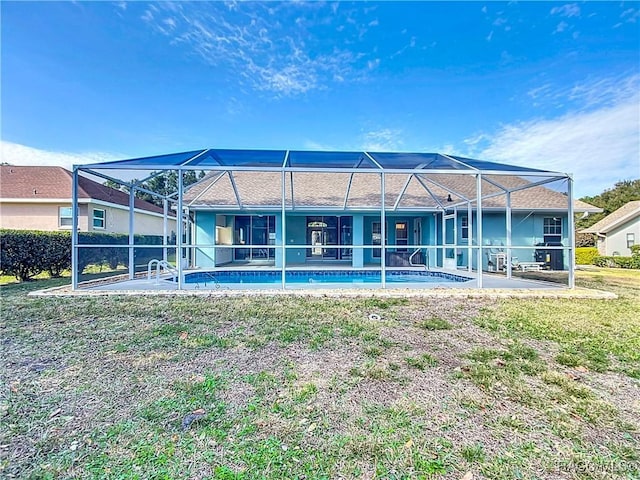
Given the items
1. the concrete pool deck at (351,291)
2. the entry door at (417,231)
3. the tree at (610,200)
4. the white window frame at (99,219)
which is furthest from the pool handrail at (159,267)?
the tree at (610,200)

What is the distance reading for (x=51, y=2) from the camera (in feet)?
30.8

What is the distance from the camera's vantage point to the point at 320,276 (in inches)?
501

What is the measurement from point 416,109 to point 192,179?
23707 mm

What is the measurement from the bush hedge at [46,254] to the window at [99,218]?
188 inches

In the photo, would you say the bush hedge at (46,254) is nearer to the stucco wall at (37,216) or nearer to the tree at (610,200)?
the stucco wall at (37,216)

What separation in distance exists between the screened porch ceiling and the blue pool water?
284 cm

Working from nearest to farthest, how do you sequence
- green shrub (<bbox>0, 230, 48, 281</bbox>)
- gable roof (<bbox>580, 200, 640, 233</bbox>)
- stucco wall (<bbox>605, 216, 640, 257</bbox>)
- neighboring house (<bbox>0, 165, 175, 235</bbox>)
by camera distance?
green shrub (<bbox>0, 230, 48, 281</bbox>), neighboring house (<bbox>0, 165, 175, 235</bbox>), gable roof (<bbox>580, 200, 640, 233</bbox>), stucco wall (<bbox>605, 216, 640, 257</bbox>)

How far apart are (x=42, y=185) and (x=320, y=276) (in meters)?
15.4

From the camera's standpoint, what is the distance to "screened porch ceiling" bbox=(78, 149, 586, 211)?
8.52 m

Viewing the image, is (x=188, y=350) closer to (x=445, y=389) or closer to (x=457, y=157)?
(x=445, y=389)

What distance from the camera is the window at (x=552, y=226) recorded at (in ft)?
49.3

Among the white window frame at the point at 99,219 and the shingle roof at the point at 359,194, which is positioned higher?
the shingle roof at the point at 359,194

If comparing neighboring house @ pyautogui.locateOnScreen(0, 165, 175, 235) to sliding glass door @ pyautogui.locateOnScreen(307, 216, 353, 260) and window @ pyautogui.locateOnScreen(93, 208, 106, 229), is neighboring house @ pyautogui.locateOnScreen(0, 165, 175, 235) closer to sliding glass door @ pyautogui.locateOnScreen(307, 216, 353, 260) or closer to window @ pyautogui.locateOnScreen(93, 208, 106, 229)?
window @ pyautogui.locateOnScreen(93, 208, 106, 229)

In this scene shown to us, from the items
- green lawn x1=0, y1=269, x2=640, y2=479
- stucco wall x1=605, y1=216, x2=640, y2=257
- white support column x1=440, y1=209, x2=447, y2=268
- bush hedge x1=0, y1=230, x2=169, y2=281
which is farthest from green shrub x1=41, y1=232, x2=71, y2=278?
stucco wall x1=605, y1=216, x2=640, y2=257
